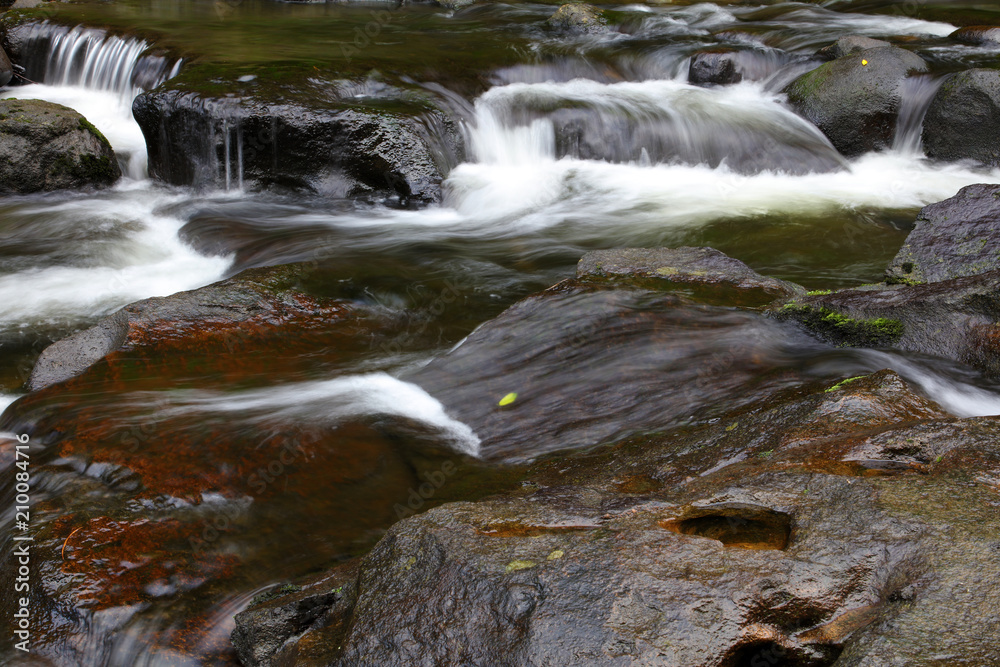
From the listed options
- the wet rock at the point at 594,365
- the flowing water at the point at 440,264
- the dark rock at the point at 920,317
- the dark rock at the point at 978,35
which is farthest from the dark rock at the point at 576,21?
the dark rock at the point at 920,317

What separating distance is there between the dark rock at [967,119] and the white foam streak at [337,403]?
8.86 metres

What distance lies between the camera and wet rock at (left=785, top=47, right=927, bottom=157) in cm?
1069

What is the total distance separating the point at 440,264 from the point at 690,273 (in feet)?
8.55

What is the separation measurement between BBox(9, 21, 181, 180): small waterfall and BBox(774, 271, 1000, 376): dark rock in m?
8.66

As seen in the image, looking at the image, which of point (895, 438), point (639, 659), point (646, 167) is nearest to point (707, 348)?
point (895, 438)

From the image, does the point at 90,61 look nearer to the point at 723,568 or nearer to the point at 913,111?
the point at 913,111

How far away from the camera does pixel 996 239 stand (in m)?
5.44

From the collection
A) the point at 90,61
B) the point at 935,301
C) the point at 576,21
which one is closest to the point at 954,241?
the point at 935,301

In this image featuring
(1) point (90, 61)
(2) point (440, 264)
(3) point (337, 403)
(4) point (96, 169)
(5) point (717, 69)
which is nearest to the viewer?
(3) point (337, 403)

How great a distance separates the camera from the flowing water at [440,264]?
3.72m

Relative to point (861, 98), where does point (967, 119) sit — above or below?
below

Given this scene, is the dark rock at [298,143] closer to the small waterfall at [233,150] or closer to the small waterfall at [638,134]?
the small waterfall at [233,150]

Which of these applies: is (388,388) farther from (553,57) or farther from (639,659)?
(553,57)

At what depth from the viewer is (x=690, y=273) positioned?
18.1ft
